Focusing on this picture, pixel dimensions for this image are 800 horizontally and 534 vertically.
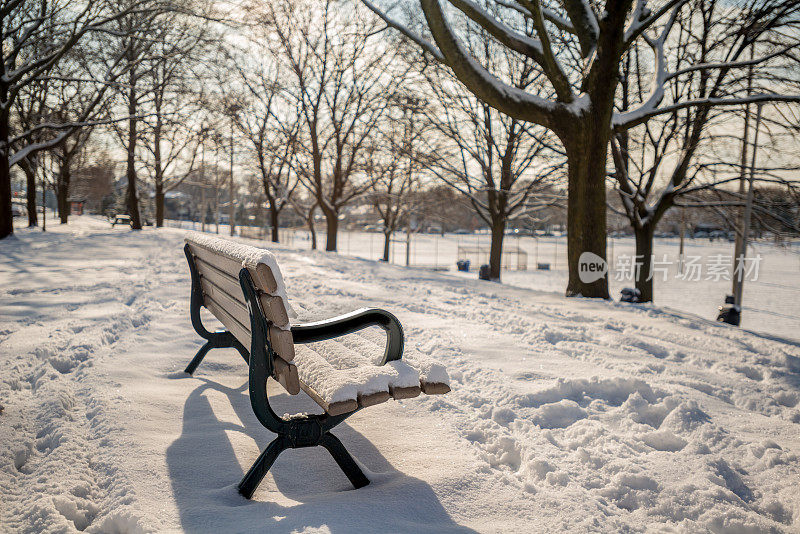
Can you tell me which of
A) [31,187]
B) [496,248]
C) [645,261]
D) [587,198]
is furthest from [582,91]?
[31,187]

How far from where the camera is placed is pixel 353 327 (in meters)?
2.18

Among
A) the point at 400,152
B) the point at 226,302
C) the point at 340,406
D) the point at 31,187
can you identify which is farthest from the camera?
the point at 31,187

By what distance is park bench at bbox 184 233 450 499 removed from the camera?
5.92 ft

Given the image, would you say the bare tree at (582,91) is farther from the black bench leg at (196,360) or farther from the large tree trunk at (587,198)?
the black bench leg at (196,360)

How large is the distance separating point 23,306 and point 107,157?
132 ft

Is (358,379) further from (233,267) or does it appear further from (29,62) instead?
(29,62)

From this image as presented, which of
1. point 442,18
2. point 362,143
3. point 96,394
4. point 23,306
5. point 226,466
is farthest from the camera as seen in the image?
point 362,143

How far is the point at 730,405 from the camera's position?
3197 millimetres

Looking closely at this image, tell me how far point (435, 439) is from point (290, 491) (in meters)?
0.77

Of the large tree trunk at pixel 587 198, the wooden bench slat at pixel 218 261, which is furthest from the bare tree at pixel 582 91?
the wooden bench slat at pixel 218 261

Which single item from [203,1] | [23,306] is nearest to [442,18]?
[23,306]

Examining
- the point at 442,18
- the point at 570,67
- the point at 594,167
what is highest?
the point at 570,67

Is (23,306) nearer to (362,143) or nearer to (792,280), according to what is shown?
(362,143)

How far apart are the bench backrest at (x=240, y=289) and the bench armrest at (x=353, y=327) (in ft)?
0.71
